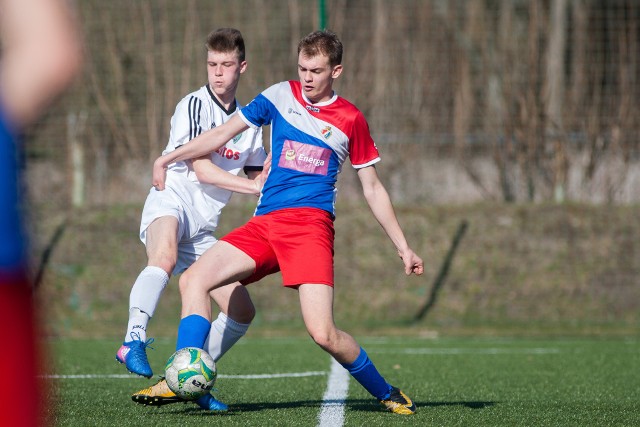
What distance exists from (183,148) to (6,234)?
3.72m

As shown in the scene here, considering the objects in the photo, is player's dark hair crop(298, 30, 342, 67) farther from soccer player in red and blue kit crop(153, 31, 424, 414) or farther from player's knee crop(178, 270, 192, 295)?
player's knee crop(178, 270, 192, 295)

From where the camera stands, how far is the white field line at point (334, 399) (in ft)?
16.4

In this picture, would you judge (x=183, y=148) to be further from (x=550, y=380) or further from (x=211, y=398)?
(x=550, y=380)

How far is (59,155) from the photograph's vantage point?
13.4 m

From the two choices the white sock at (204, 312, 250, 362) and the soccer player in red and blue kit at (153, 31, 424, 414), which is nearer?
the soccer player in red and blue kit at (153, 31, 424, 414)

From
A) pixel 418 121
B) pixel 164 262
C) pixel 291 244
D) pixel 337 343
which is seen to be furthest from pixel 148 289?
pixel 418 121

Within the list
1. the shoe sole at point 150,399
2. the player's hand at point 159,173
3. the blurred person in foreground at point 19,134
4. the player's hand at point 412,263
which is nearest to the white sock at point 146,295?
the shoe sole at point 150,399

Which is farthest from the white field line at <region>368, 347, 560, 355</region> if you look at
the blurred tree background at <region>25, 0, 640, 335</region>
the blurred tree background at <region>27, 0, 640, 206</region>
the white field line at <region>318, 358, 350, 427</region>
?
the blurred tree background at <region>27, 0, 640, 206</region>

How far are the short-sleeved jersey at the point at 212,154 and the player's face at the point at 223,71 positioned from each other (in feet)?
0.25

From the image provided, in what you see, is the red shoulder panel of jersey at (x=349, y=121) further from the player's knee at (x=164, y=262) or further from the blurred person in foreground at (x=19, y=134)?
the blurred person in foreground at (x=19, y=134)

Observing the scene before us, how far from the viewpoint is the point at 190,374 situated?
15.5ft

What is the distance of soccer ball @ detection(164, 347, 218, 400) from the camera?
4.71 meters

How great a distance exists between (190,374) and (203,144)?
1316mm

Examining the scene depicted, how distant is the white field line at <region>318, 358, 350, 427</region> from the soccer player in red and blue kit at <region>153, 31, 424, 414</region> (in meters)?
0.26
